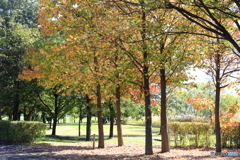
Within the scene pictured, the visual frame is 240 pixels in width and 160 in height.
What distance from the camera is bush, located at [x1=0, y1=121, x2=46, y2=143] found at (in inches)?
532

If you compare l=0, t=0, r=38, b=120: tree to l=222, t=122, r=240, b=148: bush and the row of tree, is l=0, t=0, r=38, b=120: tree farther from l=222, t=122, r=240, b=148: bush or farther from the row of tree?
l=222, t=122, r=240, b=148: bush

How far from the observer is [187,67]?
10.8 meters

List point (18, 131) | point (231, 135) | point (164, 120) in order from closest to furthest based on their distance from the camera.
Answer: point (164, 120) → point (231, 135) → point (18, 131)

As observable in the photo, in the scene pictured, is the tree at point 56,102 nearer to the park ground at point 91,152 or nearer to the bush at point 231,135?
the park ground at point 91,152

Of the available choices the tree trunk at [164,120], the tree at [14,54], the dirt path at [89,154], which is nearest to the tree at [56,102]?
the tree at [14,54]

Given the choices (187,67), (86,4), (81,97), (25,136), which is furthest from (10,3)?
(187,67)

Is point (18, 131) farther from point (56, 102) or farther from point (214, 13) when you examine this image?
point (214, 13)

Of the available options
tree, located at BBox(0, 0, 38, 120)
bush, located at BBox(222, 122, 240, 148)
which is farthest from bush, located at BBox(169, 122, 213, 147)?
tree, located at BBox(0, 0, 38, 120)

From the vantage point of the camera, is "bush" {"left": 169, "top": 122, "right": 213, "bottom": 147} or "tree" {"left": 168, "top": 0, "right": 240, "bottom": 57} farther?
"bush" {"left": 169, "top": 122, "right": 213, "bottom": 147}

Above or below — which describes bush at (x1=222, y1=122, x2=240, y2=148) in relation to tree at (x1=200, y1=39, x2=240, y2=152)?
below

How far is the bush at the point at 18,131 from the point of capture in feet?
44.3

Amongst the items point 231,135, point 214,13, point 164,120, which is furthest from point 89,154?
point 231,135

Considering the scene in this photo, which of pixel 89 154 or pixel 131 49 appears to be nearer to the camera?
pixel 131 49

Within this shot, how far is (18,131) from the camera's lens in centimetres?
1350
